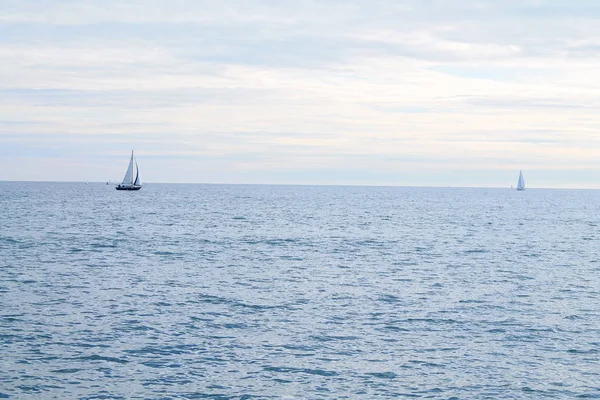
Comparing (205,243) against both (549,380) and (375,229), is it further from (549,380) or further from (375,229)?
(549,380)

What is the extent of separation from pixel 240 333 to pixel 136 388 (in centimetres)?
932

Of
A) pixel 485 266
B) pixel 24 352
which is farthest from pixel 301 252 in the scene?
pixel 24 352

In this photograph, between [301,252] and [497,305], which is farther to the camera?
[301,252]

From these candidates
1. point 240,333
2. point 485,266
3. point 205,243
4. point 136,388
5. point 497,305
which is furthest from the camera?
point 205,243

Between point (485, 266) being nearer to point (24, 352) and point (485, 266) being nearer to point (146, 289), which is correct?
point (146, 289)

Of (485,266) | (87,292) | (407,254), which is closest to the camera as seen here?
(87,292)

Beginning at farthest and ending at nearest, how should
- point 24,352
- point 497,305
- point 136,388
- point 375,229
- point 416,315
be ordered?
1. point 375,229
2. point 497,305
3. point 416,315
4. point 24,352
5. point 136,388

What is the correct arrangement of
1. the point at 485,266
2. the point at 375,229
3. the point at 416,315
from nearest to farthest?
1. the point at 416,315
2. the point at 485,266
3. the point at 375,229

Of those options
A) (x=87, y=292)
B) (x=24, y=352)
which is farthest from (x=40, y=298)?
(x=24, y=352)

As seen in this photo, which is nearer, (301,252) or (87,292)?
(87,292)

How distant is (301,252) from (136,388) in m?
50.4

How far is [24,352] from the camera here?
3094 cm

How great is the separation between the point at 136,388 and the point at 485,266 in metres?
43.9

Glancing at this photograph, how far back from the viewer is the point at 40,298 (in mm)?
43969
